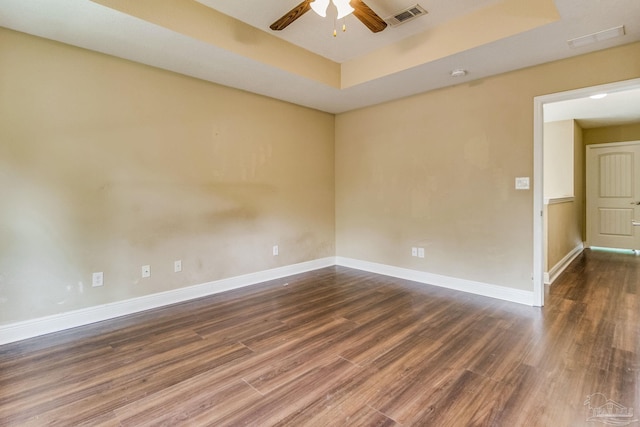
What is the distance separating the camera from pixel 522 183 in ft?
10.8

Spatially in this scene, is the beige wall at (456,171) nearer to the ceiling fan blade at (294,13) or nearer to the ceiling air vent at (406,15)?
the ceiling air vent at (406,15)

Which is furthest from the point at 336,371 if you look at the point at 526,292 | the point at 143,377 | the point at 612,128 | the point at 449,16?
the point at 612,128

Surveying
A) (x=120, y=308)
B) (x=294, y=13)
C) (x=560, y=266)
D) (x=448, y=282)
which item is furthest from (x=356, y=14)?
(x=560, y=266)

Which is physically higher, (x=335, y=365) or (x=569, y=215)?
(x=569, y=215)

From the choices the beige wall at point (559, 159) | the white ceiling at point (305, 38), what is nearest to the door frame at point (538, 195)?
the white ceiling at point (305, 38)

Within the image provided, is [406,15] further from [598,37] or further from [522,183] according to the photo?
[522,183]

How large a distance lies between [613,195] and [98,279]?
8703 mm

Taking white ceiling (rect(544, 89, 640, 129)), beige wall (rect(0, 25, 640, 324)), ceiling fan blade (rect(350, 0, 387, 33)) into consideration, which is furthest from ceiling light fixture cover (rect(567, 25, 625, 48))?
ceiling fan blade (rect(350, 0, 387, 33))

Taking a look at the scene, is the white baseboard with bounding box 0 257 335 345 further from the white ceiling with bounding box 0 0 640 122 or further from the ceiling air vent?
the ceiling air vent

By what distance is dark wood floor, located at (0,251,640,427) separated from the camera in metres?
1.67

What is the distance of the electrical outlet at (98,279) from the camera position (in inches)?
113

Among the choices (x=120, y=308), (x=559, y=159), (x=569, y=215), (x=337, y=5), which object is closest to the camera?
(x=337, y=5)

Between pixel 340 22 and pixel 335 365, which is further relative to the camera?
→ pixel 340 22

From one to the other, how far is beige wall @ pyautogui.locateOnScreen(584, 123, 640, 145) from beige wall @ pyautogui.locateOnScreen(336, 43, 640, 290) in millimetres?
4650
